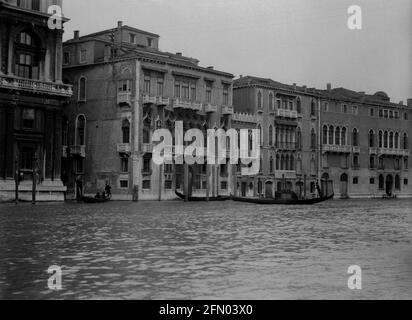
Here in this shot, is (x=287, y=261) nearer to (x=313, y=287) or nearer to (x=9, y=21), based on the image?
(x=313, y=287)

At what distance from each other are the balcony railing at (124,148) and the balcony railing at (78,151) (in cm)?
197

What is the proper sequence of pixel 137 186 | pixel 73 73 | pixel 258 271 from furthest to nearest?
pixel 73 73
pixel 137 186
pixel 258 271

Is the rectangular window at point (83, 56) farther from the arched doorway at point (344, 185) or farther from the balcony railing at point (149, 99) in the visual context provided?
the arched doorway at point (344, 185)

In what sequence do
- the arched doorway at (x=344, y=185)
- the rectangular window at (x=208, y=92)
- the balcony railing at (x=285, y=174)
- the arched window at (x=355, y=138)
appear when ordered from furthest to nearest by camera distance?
the arched window at (x=355, y=138)
the arched doorway at (x=344, y=185)
the balcony railing at (x=285, y=174)
the rectangular window at (x=208, y=92)

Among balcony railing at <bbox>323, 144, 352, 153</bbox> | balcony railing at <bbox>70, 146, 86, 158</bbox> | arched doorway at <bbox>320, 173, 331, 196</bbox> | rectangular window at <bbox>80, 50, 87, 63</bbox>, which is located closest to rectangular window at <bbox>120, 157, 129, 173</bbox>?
balcony railing at <bbox>70, 146, 86, 158</bbox>

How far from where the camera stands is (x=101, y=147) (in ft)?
117

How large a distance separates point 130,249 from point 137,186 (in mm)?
24575

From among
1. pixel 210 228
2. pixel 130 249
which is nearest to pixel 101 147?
pixel 210 228

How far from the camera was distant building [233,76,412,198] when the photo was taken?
4331 centimetres

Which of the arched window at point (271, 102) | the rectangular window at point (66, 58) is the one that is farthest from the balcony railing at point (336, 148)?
the rectangular window at point (66, 58)

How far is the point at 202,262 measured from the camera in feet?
26.6

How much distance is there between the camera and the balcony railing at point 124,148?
114ft

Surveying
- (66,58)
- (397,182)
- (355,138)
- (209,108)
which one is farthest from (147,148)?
(397,182)

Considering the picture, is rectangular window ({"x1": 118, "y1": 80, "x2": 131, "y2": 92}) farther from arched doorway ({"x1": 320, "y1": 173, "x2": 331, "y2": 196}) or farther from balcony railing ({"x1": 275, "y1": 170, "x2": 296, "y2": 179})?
arched doorway ({"x1": 320, "y1": 173, "x2": 331, "y2": 196})
